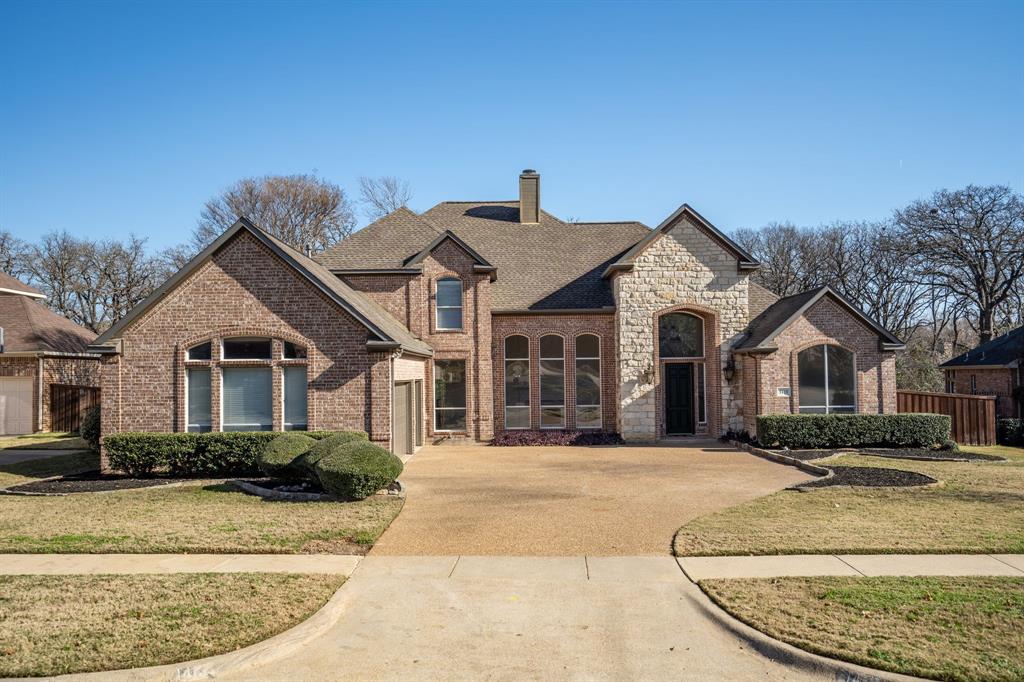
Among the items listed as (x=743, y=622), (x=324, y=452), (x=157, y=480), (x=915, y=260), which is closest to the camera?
(x=743, y=622)

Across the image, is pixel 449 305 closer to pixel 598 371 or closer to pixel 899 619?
pixel 598 371

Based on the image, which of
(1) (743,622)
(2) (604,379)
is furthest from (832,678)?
(2) (604,379)

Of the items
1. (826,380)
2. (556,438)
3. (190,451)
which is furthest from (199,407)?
(826,380)

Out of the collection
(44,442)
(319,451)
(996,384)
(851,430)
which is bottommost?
(44,442)

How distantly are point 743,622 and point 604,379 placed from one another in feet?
56.7

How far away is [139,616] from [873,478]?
1332cm

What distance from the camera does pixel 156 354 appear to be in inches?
658

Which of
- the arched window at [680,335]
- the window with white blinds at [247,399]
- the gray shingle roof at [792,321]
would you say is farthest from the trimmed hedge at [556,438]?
the window with white blinds at [247,399]

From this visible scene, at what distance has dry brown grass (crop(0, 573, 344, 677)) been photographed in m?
5.90

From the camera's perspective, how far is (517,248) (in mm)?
26750

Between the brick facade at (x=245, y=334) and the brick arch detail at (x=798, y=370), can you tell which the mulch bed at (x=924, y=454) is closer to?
the brick arch detail at (x=798, y=370)

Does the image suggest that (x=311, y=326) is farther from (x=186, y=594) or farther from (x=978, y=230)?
(x=978, y=230)

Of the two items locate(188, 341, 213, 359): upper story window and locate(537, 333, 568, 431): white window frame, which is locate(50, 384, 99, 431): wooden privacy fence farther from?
locate(537, 333, 568, 431): white window frame

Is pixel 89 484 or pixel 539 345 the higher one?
pixel 539 345
